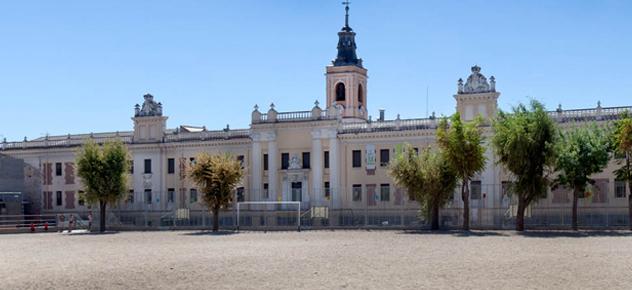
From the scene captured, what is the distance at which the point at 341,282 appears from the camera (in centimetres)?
2733

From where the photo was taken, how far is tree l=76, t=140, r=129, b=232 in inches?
2825

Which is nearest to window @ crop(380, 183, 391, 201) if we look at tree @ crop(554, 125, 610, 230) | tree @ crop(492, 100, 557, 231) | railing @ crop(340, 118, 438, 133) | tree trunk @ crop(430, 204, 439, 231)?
railing @ crop(340, 118, 438, 133)

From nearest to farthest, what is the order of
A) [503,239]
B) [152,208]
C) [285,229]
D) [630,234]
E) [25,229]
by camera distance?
[503,239]
[630,234]
[285,229]
[25,229]
[152,208]

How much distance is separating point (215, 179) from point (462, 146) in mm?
17873

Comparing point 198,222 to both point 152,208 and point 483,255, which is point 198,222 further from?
point 483,255

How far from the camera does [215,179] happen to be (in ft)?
219

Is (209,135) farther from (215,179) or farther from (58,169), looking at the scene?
(215,179)

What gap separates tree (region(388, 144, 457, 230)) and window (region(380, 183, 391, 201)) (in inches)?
549

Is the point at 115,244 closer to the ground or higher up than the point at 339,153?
closer to the ground

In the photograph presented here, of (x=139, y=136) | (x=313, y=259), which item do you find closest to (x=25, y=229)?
(x=139, y=136)

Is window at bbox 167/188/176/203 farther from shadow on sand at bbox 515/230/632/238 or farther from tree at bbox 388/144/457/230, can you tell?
shadow on sand at bbox 515/230/632/238

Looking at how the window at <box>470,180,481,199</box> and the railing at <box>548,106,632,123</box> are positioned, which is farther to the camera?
the window at <box>470,180,481,199</box>

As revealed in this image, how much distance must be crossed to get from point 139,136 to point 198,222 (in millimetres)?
17577

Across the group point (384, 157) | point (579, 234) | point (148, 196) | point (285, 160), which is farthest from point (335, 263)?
point (148, 196)
